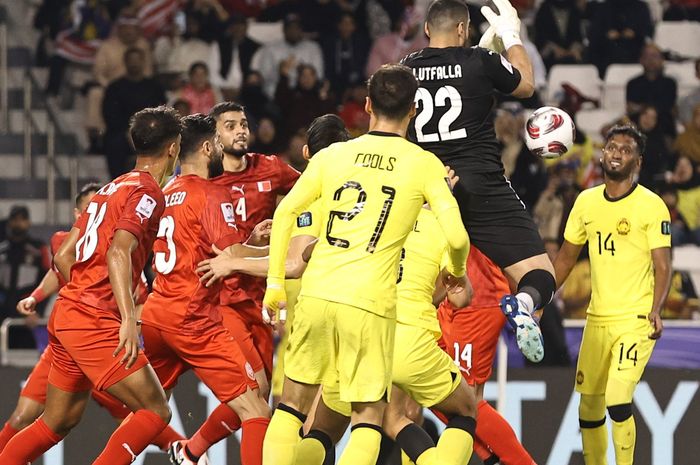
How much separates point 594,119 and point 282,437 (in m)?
9.46

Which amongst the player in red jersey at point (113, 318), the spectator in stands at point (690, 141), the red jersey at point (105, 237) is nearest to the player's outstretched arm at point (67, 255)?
the player in red jersey at point (113, 318)

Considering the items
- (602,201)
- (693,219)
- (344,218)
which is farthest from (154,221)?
(693,219)

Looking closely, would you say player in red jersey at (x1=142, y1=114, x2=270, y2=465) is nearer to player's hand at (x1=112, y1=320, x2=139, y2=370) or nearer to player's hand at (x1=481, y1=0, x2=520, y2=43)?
player's hand at (x1=112, y1=320, x2=139, y2=370)

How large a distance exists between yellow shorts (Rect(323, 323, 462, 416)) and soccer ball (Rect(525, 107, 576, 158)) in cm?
165

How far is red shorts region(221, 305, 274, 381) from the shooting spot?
330 inches

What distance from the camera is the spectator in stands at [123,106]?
1473 centimetres

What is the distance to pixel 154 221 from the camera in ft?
24.2

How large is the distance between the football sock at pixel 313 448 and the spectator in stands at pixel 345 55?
28.7ft

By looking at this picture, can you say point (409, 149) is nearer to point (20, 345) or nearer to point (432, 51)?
point (432, 51)

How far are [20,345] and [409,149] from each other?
251 inches

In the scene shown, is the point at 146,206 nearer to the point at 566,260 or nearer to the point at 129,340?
the point at 129,340

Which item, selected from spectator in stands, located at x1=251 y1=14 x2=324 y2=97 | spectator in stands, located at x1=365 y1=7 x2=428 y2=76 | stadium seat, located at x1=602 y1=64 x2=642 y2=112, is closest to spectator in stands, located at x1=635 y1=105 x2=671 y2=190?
stadium seat, located at x1=602 y1=64 x2=642 y2=112

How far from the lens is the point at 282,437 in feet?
22.4

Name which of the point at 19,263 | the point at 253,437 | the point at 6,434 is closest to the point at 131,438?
the point at 253,437
